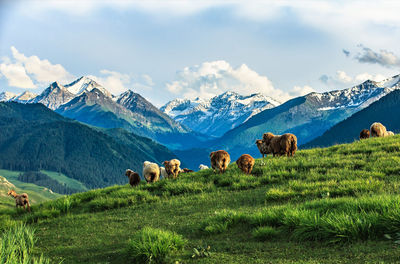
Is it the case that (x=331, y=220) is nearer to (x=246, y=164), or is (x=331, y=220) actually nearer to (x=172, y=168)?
(x=246, y=164)

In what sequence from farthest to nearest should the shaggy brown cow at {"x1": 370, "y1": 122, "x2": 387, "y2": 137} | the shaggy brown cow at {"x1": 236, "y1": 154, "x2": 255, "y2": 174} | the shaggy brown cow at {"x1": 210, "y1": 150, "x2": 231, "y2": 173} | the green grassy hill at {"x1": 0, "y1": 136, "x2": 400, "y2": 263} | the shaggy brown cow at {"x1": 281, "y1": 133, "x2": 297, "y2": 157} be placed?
1. the shaggy brown cow at {"x1": 370, "y1": 122, "x2": 387, "y2": 137}
2. the shaggy brown cow at {"x1": 281, "y1": 133, "x2": 297, "y2": 157}
3. the shaggy brown cow at {"x1": 210, "y1": 150, "x2": 231, "y2": 173}
4. the shaggy brown cow at {"x1": 236, "y1": 154, "x2": 255, "y2": 174}
5. the green grassy hill at {"x1": 0, "y1": 136, "x2": 400, "y2": 263}

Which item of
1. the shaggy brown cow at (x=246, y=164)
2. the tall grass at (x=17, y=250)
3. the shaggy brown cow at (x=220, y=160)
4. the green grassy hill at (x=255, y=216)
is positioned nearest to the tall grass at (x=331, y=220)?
the green grassy hill at (x=255, y=216)

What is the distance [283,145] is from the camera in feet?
56.6

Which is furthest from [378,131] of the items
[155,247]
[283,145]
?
[155,247]

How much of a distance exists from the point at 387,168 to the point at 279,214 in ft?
21.0

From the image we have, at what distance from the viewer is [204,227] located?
329 inches

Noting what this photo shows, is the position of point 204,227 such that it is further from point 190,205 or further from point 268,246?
point 190,205

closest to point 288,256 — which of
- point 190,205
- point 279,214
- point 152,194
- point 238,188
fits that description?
point 279,214

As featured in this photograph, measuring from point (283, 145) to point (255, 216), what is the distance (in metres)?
9.95

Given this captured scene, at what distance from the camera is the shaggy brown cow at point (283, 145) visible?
17094 millimetres

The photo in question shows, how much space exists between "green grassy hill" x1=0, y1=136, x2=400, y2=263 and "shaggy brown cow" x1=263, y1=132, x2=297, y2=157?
62.7 inches

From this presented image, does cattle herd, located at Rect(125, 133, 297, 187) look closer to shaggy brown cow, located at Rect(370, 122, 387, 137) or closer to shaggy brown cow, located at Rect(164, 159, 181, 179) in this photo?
shaggy brown cow, located at Rect(164, 159, 181, 179)

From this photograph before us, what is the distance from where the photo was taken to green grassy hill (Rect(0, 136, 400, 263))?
245 inches

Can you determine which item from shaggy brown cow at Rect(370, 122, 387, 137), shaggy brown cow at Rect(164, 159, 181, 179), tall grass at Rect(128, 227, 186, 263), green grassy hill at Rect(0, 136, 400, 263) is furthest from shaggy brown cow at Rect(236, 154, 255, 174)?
shaggy brown cow at Rect(370, 122, 387, 137)
